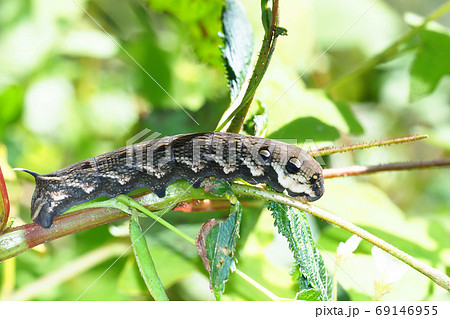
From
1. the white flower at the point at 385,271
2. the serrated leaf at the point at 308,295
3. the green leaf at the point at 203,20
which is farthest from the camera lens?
the green leaf at the point at 203,20

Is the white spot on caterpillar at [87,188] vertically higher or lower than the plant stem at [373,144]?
lower

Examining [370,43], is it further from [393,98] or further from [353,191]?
[353,191]

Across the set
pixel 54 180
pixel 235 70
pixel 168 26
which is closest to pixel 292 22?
pixel 168 26

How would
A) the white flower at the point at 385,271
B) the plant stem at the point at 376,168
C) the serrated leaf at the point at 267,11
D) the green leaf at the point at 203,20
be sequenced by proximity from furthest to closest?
the green leaf at the point at 203,20 → the plant stem at the point at 376,168 → the white flower at the point at 385,271 → the serrated leaf at the point at 267,11

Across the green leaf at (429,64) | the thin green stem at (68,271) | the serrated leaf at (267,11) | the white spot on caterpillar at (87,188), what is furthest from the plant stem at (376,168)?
the thin green stem at (68,271)

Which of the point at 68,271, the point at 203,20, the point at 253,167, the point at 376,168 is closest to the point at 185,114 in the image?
the point at 203,20

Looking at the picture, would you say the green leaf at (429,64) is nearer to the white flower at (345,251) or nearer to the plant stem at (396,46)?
the plant stem at (396,46)
